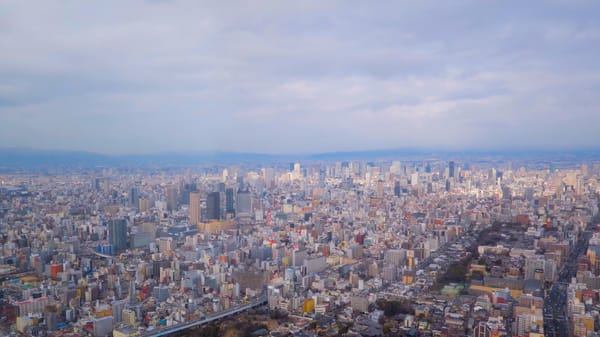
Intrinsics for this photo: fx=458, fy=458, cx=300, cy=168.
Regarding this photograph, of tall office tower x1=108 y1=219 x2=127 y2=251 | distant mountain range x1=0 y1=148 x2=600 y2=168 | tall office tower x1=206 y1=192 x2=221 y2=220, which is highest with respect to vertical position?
distant mountain range x1=0 y1=148 x2=600 y2=168

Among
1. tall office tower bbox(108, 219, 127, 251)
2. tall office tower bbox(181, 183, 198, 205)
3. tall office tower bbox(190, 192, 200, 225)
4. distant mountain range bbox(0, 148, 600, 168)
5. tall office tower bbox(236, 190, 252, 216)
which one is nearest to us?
distant mountain range bbox(0, 148, 600, 168)

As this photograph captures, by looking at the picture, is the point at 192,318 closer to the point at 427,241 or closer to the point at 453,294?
the point at 453,294

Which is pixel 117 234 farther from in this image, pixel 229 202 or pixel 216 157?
pixel 229 202

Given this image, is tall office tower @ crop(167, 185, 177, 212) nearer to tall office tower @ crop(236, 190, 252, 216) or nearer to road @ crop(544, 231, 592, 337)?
Result: tall office tower @ crop(236, 190, 252, 216)

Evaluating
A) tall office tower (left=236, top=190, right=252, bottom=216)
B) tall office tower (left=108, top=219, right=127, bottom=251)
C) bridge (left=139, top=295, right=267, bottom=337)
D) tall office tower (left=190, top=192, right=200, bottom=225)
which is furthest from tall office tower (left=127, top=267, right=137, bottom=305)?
tall office tower (left=236, top=190, right=252, bottom=216)

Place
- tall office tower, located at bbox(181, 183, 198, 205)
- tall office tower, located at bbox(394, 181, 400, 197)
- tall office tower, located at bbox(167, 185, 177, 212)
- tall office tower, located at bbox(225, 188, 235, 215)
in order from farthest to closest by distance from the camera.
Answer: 1. tall office tower, located at bbox(394, 181, 400, 197)
2. tall office tower, located at bbox(225, 188, 235, 215)
3. tall office tower, located at bbox(181, 183, 198, 205)
4. tall office tower, located at bbox(167, 185, 177, 212)

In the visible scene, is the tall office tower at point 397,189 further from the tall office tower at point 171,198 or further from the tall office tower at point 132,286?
the tall office tower at point 132,286

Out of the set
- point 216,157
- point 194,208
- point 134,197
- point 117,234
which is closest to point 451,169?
point 194,208
